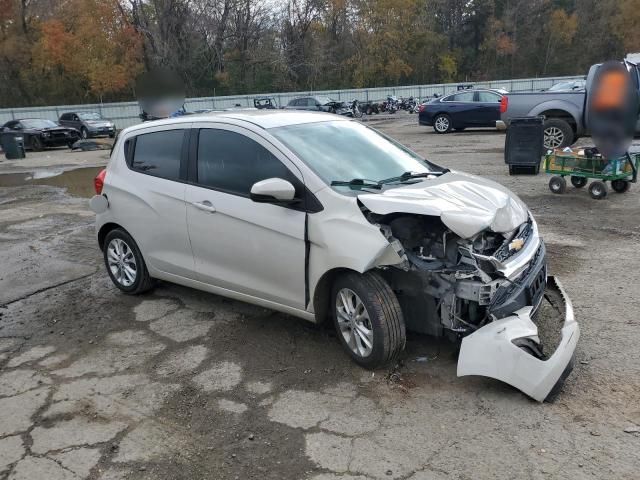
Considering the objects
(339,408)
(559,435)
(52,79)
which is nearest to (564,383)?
(559,435)

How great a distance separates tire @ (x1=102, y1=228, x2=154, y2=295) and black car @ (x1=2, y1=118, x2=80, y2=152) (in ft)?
70.6

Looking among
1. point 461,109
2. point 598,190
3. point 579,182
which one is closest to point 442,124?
point 461,109

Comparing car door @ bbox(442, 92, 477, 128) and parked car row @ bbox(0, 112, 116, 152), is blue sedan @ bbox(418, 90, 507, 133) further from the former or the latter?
parked car row @ bbox(0, 112, 116, 152)

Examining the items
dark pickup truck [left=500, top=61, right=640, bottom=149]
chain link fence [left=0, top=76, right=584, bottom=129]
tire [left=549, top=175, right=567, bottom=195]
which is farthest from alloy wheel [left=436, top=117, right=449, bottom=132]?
chain link fence [left=0, top=76, right=584, bottom=129]

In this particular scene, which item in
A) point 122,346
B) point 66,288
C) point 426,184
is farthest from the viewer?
point 66,288

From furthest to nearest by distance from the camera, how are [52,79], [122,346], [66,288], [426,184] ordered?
[52,79] < [66,288] < [122,346] < [426,184]

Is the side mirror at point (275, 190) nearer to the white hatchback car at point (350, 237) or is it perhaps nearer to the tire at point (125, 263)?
the white hatchback car at point (350, 237)

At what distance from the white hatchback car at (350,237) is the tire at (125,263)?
0.28 metres

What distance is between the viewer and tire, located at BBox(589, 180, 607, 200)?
8.34m

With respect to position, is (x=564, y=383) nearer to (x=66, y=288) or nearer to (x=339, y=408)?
(x=339, y=408)

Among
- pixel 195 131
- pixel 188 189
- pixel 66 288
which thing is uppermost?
pixel 195 131

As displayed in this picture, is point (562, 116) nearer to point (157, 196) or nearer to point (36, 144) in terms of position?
point (157, 196)

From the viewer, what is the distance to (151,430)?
3238 millimetres

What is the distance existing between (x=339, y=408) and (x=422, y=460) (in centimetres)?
67
